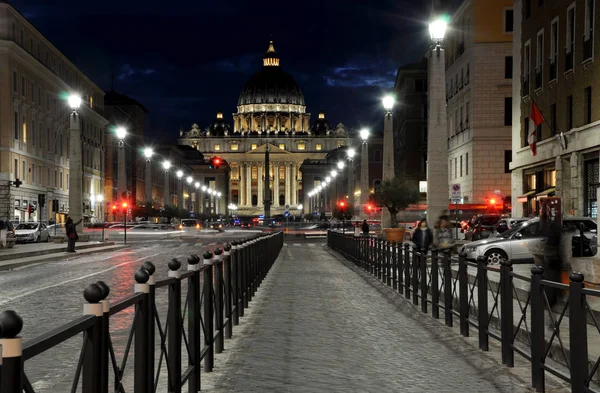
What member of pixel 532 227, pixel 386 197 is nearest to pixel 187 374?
pixel 532 227

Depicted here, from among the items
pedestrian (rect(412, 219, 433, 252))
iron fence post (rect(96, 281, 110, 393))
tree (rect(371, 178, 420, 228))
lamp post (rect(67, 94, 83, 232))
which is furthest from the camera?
tree (rect(371, 178, 420, 228))

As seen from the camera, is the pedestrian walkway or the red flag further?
the red flag

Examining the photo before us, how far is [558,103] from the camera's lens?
1473 inches

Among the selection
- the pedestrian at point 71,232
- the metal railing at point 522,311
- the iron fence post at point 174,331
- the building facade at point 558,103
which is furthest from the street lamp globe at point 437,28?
the iron fence post at point 174,331

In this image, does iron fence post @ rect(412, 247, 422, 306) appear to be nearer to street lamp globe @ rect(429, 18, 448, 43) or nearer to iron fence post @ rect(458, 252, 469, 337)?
iron fence post @ rect(458, 252, 469, 337)

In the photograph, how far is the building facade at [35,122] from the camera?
2405 inches

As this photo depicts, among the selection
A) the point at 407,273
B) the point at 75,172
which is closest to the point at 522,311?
the point at 407,273

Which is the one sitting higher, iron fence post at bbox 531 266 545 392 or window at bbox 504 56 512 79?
window at bbox 504 56 512 79

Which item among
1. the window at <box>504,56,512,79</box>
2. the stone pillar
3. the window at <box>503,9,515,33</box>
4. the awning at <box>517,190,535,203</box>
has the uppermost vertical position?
the window at <box>503,9,515,33</box>

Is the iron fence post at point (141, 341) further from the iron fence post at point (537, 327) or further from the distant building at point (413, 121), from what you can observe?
the distant building at point (413, 121)

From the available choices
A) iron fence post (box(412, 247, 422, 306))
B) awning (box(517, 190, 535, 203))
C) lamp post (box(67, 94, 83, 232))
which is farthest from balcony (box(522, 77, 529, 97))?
iron fence post (box(412, 247, 422, 306))

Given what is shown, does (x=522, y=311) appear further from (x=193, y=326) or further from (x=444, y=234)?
(x=444, y=234)

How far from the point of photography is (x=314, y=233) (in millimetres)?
69188

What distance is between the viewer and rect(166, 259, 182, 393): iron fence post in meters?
6.32
